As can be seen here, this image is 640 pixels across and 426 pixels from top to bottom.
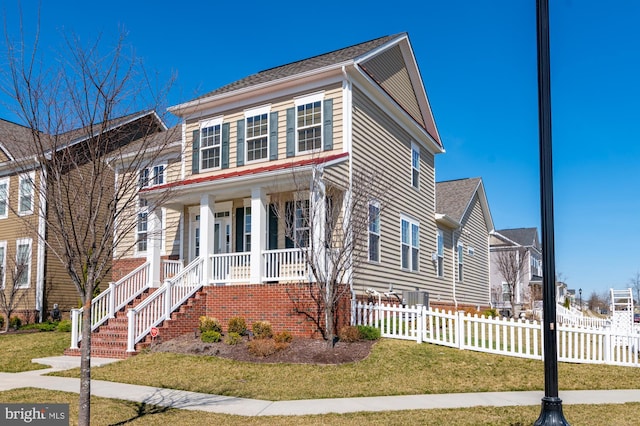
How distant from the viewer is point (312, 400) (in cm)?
1001

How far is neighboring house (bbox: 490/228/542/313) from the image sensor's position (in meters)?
45.0

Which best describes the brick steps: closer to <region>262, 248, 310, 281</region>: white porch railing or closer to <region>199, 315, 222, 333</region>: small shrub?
<region>199, 315, 222, 333</region>: small shrub

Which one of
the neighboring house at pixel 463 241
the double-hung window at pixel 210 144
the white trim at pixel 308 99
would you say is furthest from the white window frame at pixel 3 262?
the neighboring house at pixel 463 241

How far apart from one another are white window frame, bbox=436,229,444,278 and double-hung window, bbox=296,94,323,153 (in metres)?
8.87

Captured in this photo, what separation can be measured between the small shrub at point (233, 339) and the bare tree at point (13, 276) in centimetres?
1227

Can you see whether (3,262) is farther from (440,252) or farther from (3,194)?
(440,252)

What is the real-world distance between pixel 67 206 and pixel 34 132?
986 millimetres

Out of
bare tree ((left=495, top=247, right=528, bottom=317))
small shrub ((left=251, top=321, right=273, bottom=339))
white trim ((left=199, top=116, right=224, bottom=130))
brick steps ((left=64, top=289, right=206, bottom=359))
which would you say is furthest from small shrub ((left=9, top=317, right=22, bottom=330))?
bare tree ((left=495, top=247, right=528, bottom=317))

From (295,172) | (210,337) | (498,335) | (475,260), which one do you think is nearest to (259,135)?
(295,172)

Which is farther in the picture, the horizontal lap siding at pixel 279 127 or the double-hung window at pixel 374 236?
the double-hung window at pixel 374 236

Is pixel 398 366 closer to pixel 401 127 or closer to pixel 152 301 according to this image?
pixel 152 301

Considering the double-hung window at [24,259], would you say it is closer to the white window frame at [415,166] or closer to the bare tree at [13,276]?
the bare tree at [13,276]

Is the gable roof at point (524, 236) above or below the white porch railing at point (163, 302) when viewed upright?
above

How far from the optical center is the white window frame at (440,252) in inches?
954
